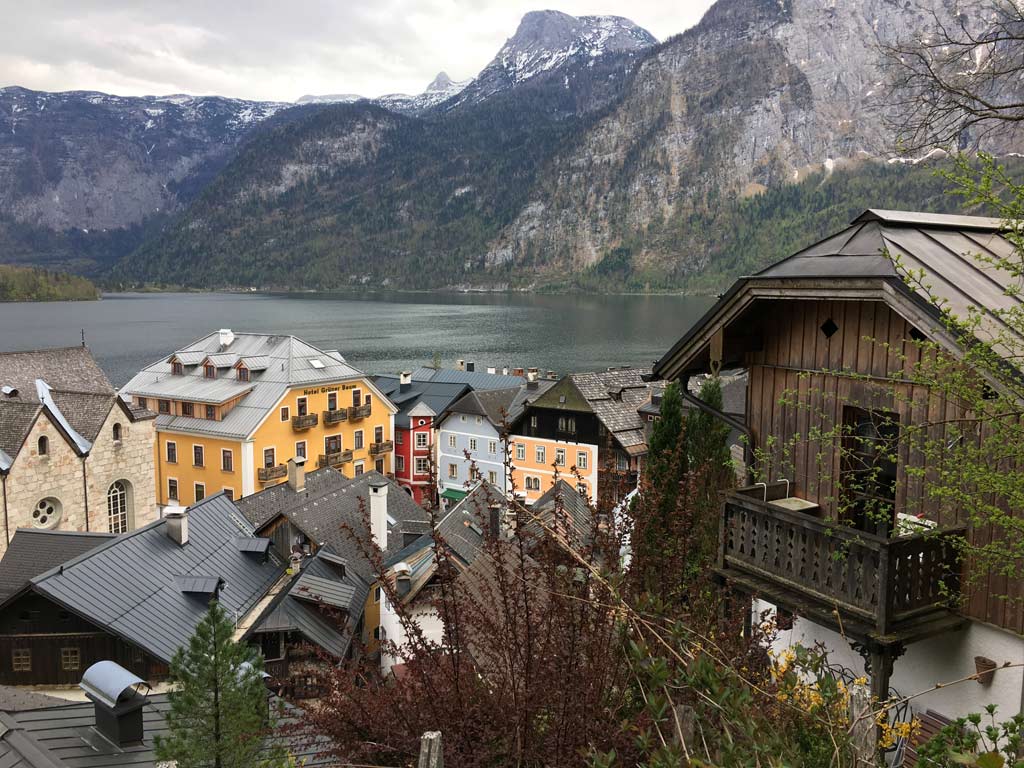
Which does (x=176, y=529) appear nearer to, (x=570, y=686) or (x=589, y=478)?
(x=570, y=686)

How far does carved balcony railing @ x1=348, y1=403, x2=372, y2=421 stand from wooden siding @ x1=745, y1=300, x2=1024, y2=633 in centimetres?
4537

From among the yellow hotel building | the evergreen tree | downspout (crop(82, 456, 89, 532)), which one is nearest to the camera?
the evergreen tree

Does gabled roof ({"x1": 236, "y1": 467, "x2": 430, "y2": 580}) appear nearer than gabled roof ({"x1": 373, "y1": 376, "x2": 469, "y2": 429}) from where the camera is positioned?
Yes

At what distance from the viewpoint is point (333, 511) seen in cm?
3222

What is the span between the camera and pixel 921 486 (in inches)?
319

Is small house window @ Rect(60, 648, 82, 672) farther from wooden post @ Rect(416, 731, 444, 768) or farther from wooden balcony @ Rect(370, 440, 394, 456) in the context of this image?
wooden balcony @ Rect(370, 440, 394, 456)

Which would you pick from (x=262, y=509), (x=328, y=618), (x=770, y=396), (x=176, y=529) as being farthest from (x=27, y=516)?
(x=770, y=396)

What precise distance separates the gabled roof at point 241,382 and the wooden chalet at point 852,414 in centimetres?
4174

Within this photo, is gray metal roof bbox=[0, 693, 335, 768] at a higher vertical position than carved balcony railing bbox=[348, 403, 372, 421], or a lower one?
higher

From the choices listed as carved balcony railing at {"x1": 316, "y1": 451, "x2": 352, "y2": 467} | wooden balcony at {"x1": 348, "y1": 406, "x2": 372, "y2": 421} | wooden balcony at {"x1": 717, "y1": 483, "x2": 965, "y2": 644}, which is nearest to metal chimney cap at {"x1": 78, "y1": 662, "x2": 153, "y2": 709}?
wooden balcony at {"x1": 717, "y1": 483, "x2": 965, "y2": 644}

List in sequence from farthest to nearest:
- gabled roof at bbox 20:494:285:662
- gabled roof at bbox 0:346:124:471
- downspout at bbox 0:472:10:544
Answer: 1. gabled roof at bbox 0:346:124:471
2. downspout at bbox 0:472:10:544
3. gabled roof at bbox 20:494:285:662

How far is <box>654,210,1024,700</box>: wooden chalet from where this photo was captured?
23.9 feet

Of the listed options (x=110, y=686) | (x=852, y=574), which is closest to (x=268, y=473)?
(x=110, y=686)

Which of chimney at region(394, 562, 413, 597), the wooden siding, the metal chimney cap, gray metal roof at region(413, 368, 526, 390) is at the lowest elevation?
chimney at region(394, 562, 413, 597)
